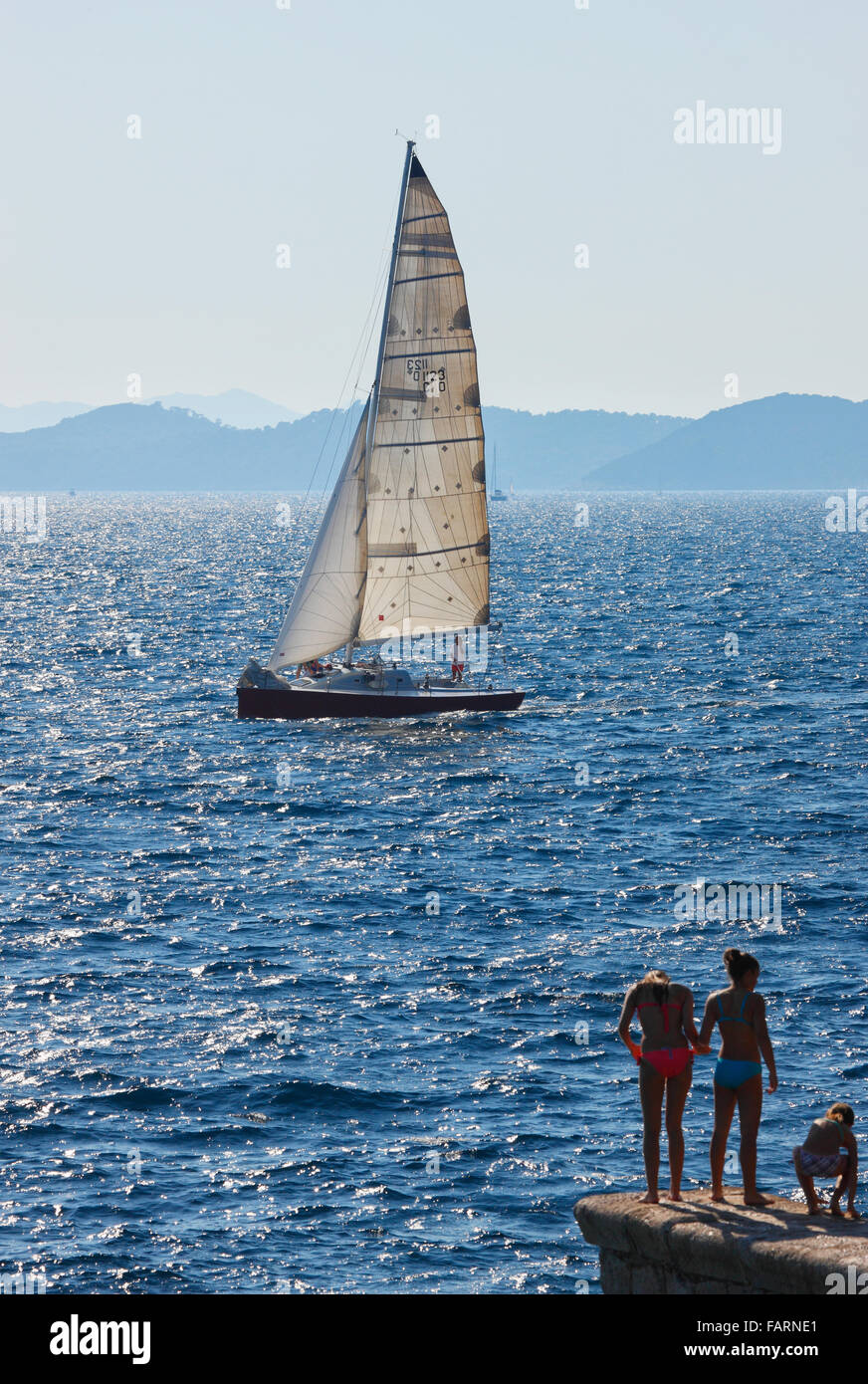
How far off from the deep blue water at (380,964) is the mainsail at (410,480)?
4.74 metres

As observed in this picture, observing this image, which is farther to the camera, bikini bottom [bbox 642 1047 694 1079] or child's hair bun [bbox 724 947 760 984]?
bikini bottom [bbox 642 1047 694 1079]

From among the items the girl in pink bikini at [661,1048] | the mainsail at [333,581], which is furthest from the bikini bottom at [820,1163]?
the mainsail at [333,581]

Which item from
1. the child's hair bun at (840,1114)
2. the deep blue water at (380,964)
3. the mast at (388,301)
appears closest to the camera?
the child's hair bun at (840,1114)

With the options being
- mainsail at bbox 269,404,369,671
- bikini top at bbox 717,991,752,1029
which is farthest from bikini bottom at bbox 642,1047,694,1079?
mainsail at bbox 269,404,369,671

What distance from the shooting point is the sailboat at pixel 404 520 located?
61.1 m

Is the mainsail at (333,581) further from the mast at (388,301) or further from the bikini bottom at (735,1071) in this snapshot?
the bikini bottom at (735,1071)

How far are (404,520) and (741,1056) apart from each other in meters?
49.3

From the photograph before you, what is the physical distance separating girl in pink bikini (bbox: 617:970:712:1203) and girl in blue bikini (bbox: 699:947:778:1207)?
216 millimetres

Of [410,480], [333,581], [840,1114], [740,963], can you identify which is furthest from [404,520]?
[740,963]

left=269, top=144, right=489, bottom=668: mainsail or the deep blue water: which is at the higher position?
left=269, top=144, right=489, bottom=668: mainsail

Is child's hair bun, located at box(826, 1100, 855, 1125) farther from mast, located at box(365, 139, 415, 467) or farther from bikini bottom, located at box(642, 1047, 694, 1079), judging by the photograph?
mast, located at box(365, 139, 415, 467)

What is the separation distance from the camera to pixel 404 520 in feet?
208

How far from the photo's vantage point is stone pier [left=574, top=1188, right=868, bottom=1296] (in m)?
13.9

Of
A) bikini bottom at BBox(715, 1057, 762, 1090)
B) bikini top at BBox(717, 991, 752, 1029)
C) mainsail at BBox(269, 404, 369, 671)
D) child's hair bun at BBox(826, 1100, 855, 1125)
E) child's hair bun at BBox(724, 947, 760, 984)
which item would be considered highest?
mainsail at BBox(269, 404, 369, 671)
